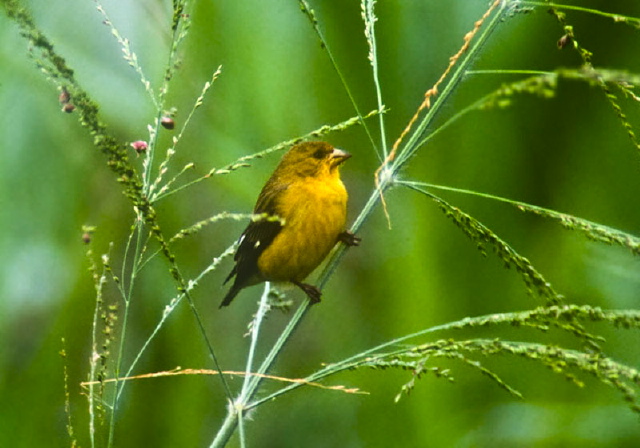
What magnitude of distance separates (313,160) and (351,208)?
73 cm

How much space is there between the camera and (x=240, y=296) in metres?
3.16

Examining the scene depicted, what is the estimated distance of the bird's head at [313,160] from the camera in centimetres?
236

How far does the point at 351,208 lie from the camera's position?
310 cm

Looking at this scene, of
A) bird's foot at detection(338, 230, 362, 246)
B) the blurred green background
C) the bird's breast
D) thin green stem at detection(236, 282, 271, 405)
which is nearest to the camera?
thin green stem at detection(236, 282, 271, 405)

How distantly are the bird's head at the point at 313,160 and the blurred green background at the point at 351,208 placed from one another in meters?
0.50

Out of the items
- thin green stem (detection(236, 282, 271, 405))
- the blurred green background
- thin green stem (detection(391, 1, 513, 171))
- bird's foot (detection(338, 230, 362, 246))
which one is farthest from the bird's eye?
thin green stem (detection(391, 1, 513, 171))

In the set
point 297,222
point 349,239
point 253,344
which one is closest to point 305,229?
point 297,222

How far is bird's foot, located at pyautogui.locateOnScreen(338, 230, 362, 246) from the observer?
1950 mm

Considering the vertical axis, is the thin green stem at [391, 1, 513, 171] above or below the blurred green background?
above

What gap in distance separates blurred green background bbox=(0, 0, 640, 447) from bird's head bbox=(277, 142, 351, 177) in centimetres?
50

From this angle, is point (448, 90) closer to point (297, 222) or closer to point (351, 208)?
point (297, 222)

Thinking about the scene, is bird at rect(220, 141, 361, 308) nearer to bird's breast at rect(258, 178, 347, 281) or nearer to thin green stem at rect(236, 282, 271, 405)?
bird's breast at rect(258, 178, 347, 281)

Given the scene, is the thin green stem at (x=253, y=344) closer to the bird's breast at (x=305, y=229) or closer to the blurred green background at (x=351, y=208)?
the bird's breast at (x=305, y=229)

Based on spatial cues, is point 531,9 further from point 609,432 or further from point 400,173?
point 609,432
